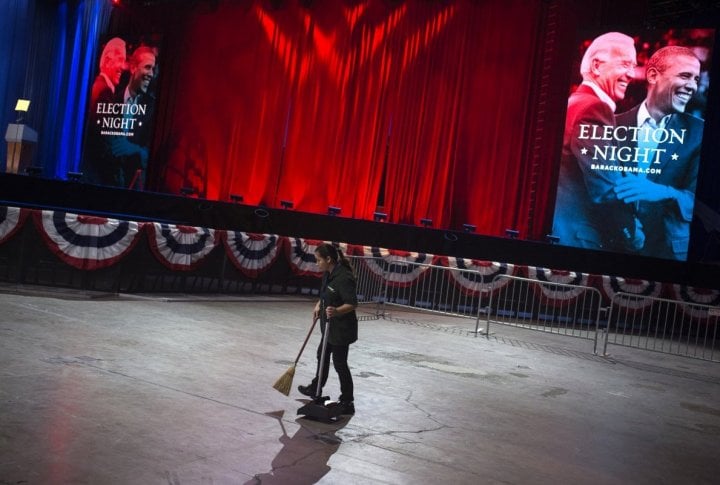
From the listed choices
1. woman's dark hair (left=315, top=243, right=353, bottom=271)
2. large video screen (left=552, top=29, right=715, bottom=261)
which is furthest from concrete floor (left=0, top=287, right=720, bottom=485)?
large video screen (left=552, top=29, right=715, bottom=261)

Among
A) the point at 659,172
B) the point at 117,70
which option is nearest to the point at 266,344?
the point at 659,172

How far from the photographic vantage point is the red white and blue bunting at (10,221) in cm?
1001

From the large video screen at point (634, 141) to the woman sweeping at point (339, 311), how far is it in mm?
12178

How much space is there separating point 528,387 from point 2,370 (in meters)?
5.06

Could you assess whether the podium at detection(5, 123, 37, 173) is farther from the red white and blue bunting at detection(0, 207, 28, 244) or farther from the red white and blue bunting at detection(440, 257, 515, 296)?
the red white and blue bunting at detection(440, 257, 515, 296)

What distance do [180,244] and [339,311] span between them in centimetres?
687

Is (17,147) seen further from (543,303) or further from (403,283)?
A: (543,303)

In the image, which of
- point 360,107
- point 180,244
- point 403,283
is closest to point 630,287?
point 403,283

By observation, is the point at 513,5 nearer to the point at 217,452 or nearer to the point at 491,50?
the point at 491,50

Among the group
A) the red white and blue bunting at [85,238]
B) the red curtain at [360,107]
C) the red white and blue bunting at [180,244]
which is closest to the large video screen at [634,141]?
the red curtain at [360,107]

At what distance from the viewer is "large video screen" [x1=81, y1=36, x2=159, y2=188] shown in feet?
72.0

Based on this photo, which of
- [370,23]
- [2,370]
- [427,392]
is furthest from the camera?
[370,23]

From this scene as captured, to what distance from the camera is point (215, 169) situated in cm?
2145

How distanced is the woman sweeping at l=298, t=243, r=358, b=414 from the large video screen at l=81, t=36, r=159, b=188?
17526 millimetres
